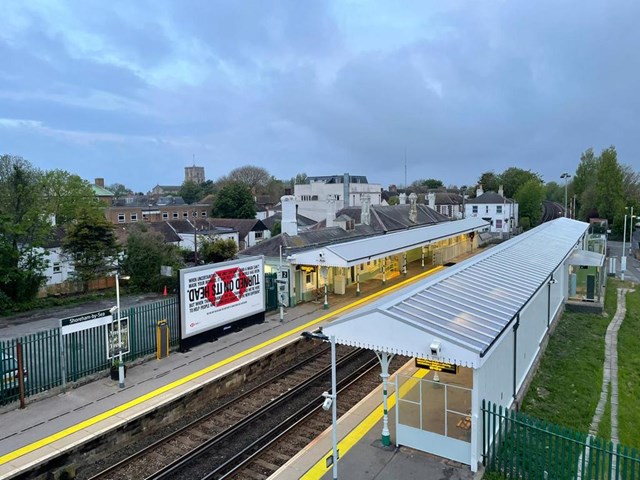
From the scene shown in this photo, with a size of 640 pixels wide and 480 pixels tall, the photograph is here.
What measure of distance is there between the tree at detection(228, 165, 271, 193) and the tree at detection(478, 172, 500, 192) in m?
49.8

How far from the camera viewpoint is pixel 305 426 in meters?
12.4

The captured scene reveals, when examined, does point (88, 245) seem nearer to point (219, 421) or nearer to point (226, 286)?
point (226, 286)

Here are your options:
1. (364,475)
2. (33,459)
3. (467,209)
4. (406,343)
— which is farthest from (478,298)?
(467,209)

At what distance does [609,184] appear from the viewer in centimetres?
6706

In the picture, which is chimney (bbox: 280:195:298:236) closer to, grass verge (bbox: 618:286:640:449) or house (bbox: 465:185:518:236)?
grass verge (bbox: 618:286:640:449)

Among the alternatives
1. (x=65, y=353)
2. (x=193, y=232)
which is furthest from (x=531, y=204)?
(x=65, y=353)

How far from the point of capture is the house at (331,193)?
67250 millimetres

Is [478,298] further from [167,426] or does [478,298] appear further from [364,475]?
[167,426]

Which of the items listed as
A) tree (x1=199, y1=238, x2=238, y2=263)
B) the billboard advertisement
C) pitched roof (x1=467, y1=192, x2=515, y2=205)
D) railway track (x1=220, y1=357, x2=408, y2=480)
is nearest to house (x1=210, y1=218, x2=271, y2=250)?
tree (x1=199, y1=238, x2=238, y2=263)

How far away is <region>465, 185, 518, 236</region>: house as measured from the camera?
70500 millimetres

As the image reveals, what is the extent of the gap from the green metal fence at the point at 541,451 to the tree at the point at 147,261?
27808 millimetres

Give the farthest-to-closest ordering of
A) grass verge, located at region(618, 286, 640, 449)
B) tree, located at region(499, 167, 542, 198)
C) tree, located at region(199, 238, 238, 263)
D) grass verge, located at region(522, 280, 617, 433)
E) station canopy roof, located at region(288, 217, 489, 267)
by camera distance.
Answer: tree, located at region(499, 167, 542, 198) < tree, located at region(199, 238, 238, 263) < station canopy roof, located at region(288, 217, 489, 267) < grass verge, located at region(522, 280, 617, 433) < grass verge, located at region(618, 286, 640, 449)

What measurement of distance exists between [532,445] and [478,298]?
12.1 feet

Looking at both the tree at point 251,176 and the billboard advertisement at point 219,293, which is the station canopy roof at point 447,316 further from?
the tree at point 251,176
